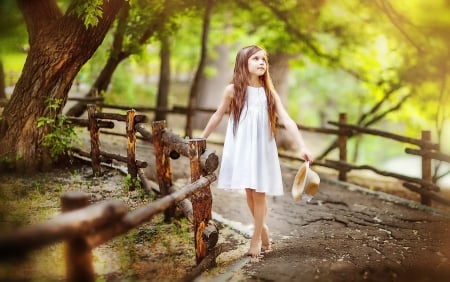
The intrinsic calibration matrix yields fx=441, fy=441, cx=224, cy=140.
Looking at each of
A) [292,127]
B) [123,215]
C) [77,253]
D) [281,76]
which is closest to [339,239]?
[292,127]

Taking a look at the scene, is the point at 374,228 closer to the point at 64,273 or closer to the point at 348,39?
the point at 64,273

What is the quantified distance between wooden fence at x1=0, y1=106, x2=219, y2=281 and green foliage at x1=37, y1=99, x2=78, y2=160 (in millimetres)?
812

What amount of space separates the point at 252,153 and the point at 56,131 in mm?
3969

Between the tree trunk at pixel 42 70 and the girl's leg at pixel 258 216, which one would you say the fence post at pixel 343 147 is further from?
the tree trunk at pixel 42 70

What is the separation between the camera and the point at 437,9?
954 centimetres

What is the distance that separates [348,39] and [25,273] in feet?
31.7

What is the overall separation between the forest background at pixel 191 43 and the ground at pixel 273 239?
1.29m

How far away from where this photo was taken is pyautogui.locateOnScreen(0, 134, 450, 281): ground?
4.10 metres

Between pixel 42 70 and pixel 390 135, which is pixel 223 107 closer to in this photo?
pixel 42 70

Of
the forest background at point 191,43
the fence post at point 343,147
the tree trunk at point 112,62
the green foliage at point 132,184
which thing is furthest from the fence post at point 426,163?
the tree trunk at point 112,62

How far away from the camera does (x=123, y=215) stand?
2.71 meters

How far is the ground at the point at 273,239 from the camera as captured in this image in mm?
4098

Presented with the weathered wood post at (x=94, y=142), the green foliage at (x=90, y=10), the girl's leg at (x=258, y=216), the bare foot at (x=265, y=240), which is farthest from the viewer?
the weathered wood post at (x=94, y=142)

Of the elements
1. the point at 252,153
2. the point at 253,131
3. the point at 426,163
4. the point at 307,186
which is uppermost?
the point at 253,131
